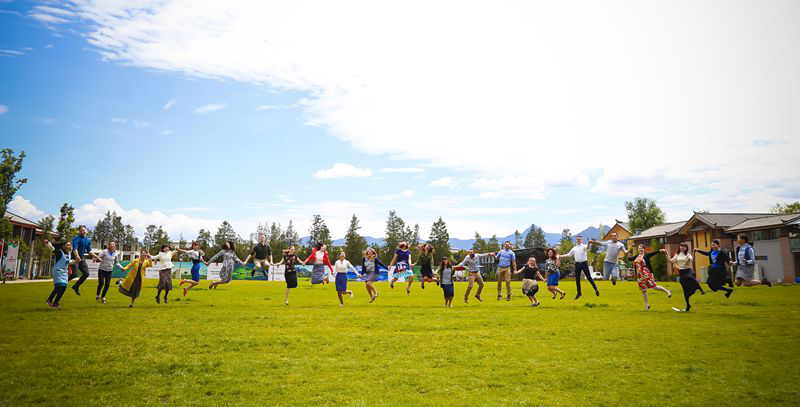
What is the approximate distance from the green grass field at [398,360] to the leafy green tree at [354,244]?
101 meters

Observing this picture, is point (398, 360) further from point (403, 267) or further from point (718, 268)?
point (718, 268)

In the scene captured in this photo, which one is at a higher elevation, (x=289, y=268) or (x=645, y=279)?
(x=289, y=268)

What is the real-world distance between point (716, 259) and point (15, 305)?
25310 mm

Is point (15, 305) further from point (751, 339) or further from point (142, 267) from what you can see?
point (751, 339)

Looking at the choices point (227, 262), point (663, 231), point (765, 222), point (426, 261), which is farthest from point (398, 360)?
point (663, 231)

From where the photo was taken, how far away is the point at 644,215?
12150 centimetres

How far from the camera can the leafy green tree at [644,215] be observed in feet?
392

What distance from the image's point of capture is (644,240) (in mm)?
88250

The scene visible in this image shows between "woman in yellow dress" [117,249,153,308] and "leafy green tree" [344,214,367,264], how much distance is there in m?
95.6

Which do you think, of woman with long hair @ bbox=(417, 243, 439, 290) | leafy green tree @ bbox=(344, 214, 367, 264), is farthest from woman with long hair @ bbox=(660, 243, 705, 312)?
leafy green tree @ bbox=(344, 214, 367, 264)

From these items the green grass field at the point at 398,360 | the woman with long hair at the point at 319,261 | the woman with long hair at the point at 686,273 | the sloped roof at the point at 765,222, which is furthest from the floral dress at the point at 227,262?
the sloped roof at the point at 765,222

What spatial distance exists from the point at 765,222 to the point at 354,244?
8184 centimetres

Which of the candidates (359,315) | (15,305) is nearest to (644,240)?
(359,315)

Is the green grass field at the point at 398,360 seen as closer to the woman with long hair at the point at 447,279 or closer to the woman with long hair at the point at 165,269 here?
the woman with long hair at the point at 447,279
